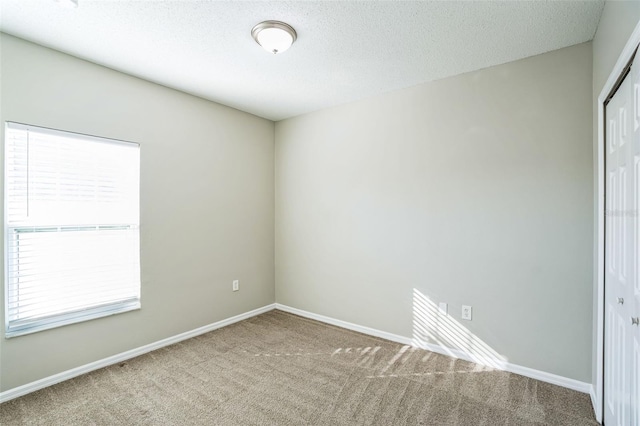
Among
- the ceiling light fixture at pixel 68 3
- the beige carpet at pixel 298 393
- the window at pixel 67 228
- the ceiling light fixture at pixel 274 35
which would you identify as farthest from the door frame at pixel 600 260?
the window at pixel 67 228

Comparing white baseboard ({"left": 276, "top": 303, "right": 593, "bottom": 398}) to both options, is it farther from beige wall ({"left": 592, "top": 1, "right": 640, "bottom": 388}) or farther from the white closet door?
the white closet door

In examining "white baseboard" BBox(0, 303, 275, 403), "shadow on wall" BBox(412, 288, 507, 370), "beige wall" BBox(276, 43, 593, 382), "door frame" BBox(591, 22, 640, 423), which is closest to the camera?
"door frame" BBox(591, 22, 640, 423)

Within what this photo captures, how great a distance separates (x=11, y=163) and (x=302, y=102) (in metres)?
2.61

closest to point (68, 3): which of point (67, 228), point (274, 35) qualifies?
point (274, 35)

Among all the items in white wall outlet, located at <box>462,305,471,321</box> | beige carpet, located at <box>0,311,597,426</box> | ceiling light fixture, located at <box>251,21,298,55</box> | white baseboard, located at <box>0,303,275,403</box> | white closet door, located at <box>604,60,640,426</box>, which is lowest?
beige carpet, located at <box>0,311,597,426</box>

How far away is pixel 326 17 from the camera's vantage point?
79.0 inches

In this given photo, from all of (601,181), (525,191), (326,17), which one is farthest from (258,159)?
(601,181)

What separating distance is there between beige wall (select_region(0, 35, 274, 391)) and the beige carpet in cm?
30

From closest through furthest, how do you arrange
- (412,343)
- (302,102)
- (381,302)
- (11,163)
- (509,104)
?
(11,163) → (509,104) → (412,343) → (381,302) → (302,102)

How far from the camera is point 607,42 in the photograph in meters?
1.82

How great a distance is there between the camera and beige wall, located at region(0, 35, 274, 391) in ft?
7.59

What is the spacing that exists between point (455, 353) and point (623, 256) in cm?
167

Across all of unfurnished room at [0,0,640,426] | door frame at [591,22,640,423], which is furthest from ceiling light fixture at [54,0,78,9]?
door frame at [591,22,640,423]

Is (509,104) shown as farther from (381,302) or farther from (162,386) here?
(162,386)
